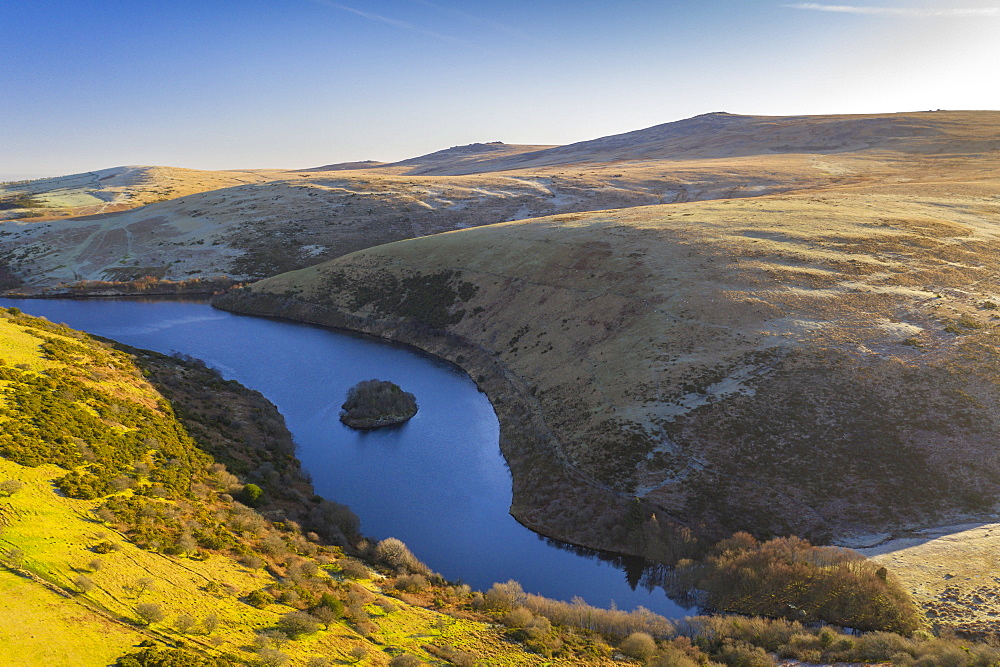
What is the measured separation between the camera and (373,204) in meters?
135

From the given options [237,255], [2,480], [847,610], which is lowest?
[847,610]

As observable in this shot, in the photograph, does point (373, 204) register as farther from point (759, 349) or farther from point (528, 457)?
point (759, 349)

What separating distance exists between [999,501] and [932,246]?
135 feet

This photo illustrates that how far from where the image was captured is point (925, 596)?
26688 mm

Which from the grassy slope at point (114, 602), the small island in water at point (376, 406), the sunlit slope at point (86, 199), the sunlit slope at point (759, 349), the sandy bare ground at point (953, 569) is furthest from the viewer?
the sunlit slope at point (86, 199)

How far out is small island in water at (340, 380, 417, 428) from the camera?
49.8 metres

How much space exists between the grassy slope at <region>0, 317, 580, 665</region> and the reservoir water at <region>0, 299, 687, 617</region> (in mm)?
7414

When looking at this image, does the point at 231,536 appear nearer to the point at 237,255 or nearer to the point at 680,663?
the point at 680,663

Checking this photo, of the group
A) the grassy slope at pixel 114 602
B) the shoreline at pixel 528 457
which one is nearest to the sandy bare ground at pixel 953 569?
the shoreline at pixel 528 457

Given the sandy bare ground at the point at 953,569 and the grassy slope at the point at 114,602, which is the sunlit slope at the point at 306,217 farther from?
the sandy bare ground at the point at 953,569

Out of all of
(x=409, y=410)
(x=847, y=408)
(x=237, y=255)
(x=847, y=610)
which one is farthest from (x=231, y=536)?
(x=237, y=255)

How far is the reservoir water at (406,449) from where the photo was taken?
32.4 m

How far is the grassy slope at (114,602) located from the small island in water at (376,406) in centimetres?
2260

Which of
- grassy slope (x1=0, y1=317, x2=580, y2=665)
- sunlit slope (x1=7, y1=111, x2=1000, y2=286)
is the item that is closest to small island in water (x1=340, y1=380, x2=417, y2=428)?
grassy slope (x1=0, y1=317, x2=580, y2=665)
